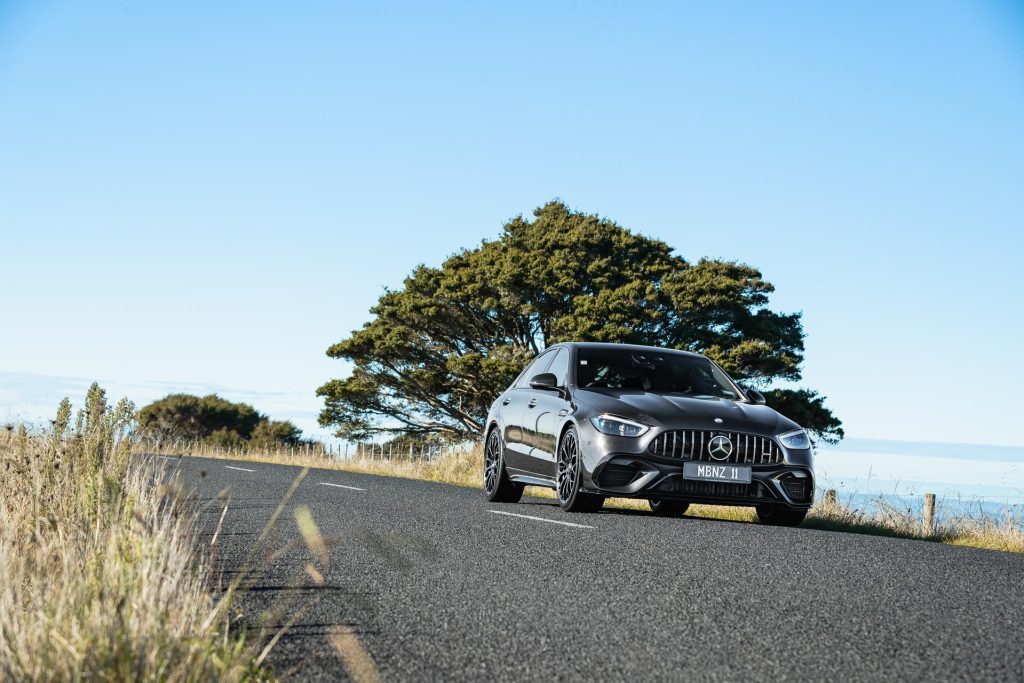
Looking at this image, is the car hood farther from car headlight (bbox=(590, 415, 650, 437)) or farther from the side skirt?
the side skirt

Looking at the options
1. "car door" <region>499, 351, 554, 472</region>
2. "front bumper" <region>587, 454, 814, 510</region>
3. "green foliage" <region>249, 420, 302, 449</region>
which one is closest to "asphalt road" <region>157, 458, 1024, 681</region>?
"front bumper" <region>587, 454, 814, 510</region>

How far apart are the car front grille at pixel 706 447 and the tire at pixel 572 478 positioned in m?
0.78

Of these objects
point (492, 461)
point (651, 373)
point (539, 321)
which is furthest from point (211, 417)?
point (651, 373)

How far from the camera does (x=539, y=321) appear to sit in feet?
103

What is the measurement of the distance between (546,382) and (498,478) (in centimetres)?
183

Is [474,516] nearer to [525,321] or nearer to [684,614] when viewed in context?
[684,614]

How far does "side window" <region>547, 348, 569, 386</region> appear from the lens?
1088cm

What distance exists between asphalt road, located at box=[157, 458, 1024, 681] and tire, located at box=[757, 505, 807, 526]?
0.61 metres

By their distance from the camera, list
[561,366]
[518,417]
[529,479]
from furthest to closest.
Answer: [518,417] → [561,366] → [529,479]

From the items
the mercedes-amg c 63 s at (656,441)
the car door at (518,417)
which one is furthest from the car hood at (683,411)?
the car door at (518,417)

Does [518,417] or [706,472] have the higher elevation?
[518,417]

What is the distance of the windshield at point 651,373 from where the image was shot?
35.4 feet

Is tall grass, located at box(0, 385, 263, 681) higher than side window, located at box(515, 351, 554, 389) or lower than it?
lower

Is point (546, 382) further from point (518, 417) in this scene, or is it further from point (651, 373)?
point (651, 373)
